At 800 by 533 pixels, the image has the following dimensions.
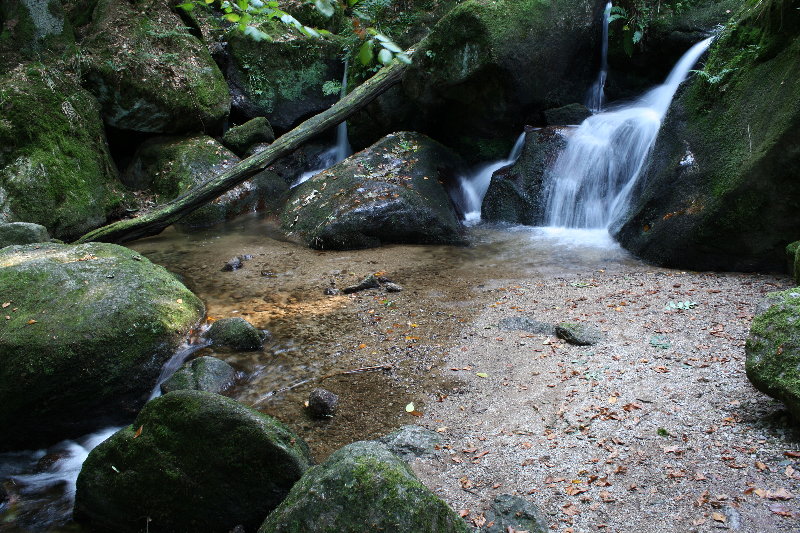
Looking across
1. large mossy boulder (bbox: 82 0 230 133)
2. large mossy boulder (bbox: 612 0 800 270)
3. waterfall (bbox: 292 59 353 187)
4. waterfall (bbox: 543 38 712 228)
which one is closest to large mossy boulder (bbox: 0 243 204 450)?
large mossy boulder (bbox: 612 0 800 270)

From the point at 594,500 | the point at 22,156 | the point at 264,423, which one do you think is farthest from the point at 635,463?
the point at 22,156

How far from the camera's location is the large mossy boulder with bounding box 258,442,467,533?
2049mm

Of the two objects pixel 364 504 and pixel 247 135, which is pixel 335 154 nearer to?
pixel 247 135

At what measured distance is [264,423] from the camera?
301 centimetres

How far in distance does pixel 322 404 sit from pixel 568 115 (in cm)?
862

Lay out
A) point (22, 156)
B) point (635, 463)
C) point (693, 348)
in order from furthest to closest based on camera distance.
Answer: point (22, 156) → point (693, 348) → point (635, 463)

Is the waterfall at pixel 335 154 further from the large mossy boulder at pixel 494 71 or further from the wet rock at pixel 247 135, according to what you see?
the large mossy boulder at pixel 494 71

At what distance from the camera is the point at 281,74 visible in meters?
14.4

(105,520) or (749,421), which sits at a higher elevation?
(749,421)

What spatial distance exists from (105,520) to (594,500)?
114 inches

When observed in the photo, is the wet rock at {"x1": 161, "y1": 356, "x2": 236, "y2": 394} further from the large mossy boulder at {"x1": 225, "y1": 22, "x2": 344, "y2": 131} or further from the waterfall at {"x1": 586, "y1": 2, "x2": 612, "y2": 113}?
the large mossy boulder at {"x1": 225, "y1": 22, "x2": 344, "y2": 131}

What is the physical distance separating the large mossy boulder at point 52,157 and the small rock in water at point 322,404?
7691mm

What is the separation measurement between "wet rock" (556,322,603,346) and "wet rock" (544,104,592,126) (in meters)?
6.70

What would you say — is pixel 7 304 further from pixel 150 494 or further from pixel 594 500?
pixel 594 500
